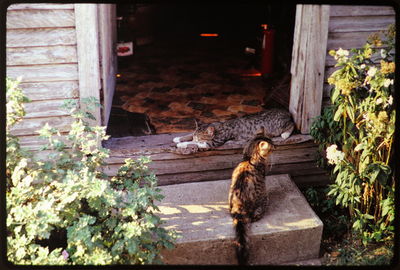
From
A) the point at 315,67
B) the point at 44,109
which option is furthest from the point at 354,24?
the point at 44,109

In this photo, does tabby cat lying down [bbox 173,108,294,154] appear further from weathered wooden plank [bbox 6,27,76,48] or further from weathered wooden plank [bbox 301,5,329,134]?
weathered wooden plank [bbox 6,27,76,48]

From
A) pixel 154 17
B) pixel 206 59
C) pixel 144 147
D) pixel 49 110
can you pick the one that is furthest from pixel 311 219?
pixel 154 17

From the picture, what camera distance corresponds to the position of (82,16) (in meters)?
3.21

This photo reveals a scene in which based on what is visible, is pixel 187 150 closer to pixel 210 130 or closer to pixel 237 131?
pixel 210 130

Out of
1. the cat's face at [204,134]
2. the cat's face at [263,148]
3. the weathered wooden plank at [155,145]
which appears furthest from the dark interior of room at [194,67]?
the cat's face at [263,148]

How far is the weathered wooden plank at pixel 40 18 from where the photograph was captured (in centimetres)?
313

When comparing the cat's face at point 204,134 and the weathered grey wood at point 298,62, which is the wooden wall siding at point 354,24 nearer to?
the weathered grey wood at point 298,62

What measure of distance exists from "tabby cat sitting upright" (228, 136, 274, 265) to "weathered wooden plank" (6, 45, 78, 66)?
139 centimetres

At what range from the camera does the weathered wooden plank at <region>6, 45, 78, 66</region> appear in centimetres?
323

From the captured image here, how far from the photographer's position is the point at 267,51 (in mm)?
5309

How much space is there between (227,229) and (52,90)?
1567 mm

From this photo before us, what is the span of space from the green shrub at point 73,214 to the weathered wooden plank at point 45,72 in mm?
618

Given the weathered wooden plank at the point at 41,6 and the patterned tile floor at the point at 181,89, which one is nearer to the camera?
the weathered wooden plank at the point at 41,6

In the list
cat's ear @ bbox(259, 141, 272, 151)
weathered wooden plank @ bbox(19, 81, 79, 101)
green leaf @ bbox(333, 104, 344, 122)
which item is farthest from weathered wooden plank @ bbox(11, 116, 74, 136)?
green leaf @ bbox(333, 104, 344, 122)
